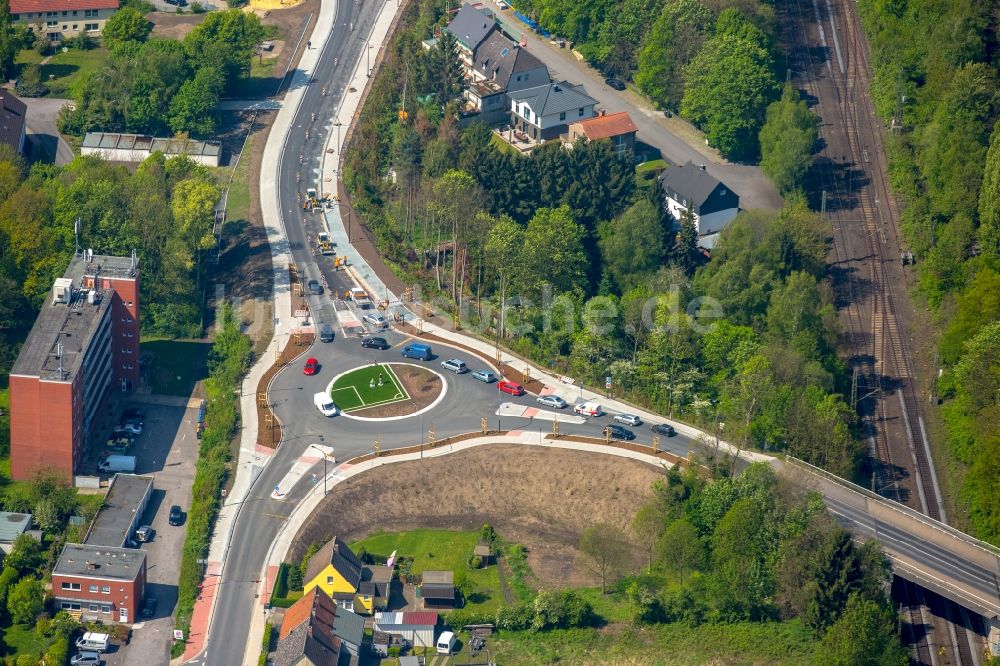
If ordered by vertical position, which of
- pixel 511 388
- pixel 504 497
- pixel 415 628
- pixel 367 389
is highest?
pixel 367 389

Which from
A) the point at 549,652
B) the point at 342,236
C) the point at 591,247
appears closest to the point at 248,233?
the point at 342,236

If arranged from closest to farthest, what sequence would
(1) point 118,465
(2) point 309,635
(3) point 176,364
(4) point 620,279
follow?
1. (2) point 309,635
2. (1) point 118,465
3. (3) point 176,364
4. (4) point 620,279

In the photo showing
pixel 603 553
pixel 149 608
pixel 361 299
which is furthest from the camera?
pixel 361 299

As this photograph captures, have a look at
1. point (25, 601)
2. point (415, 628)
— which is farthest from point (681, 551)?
point (25, 601)

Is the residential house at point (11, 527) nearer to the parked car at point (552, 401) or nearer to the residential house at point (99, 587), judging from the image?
the residential house at point (99, 587)

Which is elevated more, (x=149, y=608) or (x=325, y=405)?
(x=325, y=405)

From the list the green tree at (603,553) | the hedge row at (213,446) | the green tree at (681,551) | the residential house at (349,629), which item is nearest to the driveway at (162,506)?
the hedge row at (213,446)

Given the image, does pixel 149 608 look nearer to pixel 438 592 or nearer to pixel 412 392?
pixel 438 592
